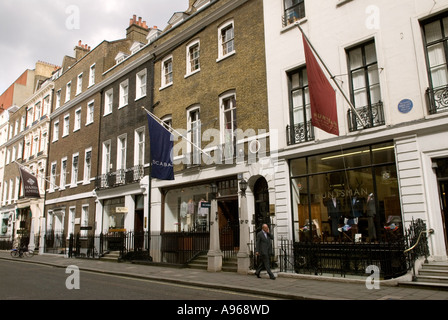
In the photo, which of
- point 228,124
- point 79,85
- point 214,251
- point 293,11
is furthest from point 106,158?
point 293,11

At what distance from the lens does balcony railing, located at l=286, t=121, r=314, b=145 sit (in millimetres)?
13491

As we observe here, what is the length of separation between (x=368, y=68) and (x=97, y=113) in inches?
771

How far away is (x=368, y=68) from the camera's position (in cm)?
1238

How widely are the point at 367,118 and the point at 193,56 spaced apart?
10.7 m

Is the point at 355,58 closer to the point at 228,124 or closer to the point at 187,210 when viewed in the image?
the point at 228,124

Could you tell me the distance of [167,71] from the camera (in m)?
21.3

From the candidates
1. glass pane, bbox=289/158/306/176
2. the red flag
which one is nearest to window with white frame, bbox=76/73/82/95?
glass pane, bbox=289/158/306/176

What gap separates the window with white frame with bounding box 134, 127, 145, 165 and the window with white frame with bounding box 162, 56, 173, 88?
305 cm

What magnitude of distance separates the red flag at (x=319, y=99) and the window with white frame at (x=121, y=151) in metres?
15.1

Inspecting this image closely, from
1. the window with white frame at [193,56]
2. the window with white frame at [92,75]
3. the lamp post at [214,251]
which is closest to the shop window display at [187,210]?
the lamp post at [214,251]

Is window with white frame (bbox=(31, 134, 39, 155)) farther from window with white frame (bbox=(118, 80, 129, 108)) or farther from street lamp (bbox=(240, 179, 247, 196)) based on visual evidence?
street lamp (bbox=(240, 179, 247, 196))

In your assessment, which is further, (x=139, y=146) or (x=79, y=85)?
(x=79, y=85)

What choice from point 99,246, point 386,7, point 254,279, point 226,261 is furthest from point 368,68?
point 99,246

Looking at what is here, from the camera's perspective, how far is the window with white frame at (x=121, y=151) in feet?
76.2
